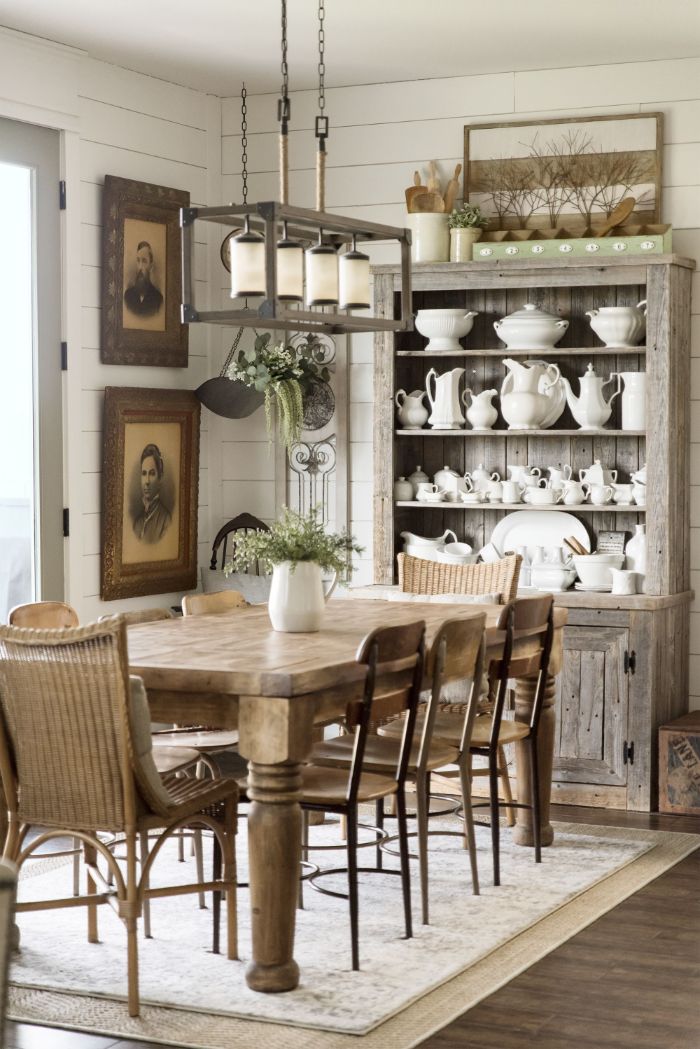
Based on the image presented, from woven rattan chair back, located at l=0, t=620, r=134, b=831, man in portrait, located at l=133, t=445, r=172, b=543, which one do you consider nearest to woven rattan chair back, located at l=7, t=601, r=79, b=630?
woven rattan chair back, located at l=0, t=620, r=134, b=831

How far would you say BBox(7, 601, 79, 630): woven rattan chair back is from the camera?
4.55 meters

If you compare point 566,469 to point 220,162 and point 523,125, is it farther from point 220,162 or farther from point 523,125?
point 220,162

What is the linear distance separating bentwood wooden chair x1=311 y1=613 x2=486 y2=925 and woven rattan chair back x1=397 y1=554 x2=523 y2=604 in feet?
3.97

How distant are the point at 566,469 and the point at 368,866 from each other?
2.17 metres

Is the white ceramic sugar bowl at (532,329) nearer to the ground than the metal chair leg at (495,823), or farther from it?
farther from it

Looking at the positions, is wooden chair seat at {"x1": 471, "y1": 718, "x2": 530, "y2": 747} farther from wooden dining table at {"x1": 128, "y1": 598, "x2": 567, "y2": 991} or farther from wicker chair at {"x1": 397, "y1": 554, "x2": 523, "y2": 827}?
wooden dining table at {"x1": 128, "y1": 598, "x2": 567, "y2": 991}

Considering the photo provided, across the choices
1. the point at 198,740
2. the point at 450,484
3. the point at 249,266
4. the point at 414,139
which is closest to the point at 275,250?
the point at 249,266

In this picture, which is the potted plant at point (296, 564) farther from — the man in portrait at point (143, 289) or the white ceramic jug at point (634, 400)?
the man in portrait at point (143, 289)

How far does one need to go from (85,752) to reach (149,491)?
10.4 feet

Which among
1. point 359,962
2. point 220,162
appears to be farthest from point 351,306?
point 220,162

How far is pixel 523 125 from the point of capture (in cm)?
660

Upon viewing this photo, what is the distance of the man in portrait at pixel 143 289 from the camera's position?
6.56 meters

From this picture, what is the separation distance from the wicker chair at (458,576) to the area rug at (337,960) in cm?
114

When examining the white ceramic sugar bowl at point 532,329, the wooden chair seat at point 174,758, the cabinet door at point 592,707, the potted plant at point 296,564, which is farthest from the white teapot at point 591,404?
the wooden chair seat at point 174,758
